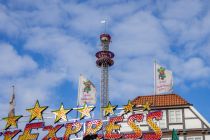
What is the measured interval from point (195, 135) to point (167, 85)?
6.18m

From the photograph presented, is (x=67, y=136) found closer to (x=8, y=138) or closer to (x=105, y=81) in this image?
(x=8, y=138)

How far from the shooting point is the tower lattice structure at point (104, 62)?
266 feet

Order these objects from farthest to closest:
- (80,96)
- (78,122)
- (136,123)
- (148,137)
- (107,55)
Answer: (107,55), (80,96), (136,123), (78,122), (148,137)

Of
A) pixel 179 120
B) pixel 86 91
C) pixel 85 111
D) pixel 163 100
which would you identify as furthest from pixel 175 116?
pixel 86 91

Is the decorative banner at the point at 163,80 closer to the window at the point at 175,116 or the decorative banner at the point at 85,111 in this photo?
the window at the point at 175,116

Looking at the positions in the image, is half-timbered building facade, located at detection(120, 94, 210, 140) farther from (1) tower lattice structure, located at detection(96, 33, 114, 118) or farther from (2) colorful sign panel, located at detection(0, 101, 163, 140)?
(1) tower lattice structure, located at detection(96, 33, 114, 118)

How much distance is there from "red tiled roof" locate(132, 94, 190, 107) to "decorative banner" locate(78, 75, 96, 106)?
567 cm

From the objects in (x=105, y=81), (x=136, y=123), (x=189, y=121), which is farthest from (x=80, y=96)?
(x=105, y=81)

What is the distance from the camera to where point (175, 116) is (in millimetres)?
43406

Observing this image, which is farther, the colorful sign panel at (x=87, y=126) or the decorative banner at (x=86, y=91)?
the decorative banner at (x=86, y=91)

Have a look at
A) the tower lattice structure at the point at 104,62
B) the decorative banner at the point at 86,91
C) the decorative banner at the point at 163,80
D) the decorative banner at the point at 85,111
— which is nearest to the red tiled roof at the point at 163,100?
the decorative banner at the point at 163,80

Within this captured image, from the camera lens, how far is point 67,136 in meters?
40.5

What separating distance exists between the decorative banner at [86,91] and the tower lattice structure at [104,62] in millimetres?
28964

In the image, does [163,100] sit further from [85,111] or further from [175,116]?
[85,111]
